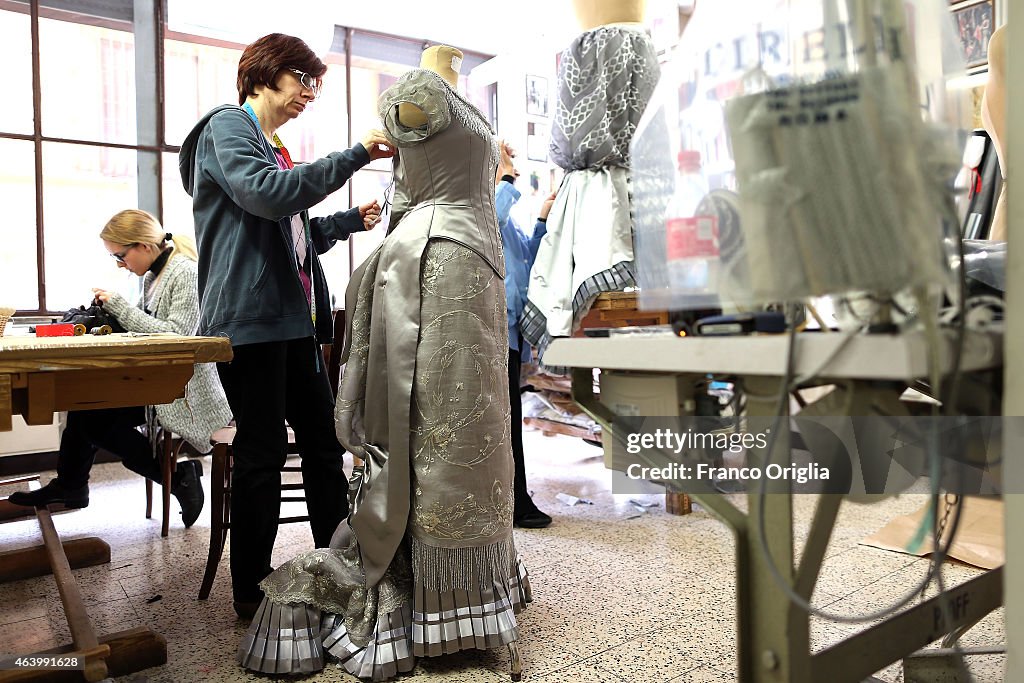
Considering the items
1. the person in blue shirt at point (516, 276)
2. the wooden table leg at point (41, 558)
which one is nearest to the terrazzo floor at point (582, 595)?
the wooden table leg at point (41, 558)

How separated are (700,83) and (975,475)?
2.99ft

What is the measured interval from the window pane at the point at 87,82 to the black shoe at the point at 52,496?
285 centimetres

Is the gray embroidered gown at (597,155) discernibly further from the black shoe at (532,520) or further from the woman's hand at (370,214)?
the black shoe at (532,520)

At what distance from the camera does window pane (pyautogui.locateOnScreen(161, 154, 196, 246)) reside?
4.62 m

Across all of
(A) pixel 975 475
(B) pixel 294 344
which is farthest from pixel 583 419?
(A) pixel 975 475

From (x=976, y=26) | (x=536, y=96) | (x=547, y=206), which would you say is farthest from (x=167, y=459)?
(x=976, y=26)

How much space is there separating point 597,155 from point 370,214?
2.19ft

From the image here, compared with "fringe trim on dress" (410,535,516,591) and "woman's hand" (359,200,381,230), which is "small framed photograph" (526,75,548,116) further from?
"fringe trim on dress" (410,535,516,591)

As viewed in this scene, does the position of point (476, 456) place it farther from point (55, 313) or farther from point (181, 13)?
point (181, 13)

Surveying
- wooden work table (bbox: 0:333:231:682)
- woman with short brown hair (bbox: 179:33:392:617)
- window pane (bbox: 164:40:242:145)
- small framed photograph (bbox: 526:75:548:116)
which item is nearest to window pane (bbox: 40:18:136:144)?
window pane (bbox: 164:40:242:145)

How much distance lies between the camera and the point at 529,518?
2.66 metres

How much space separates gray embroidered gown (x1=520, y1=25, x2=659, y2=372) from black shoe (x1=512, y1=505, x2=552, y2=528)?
0.80 meters

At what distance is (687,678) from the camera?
1463mm

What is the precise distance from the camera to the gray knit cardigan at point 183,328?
2367mm
